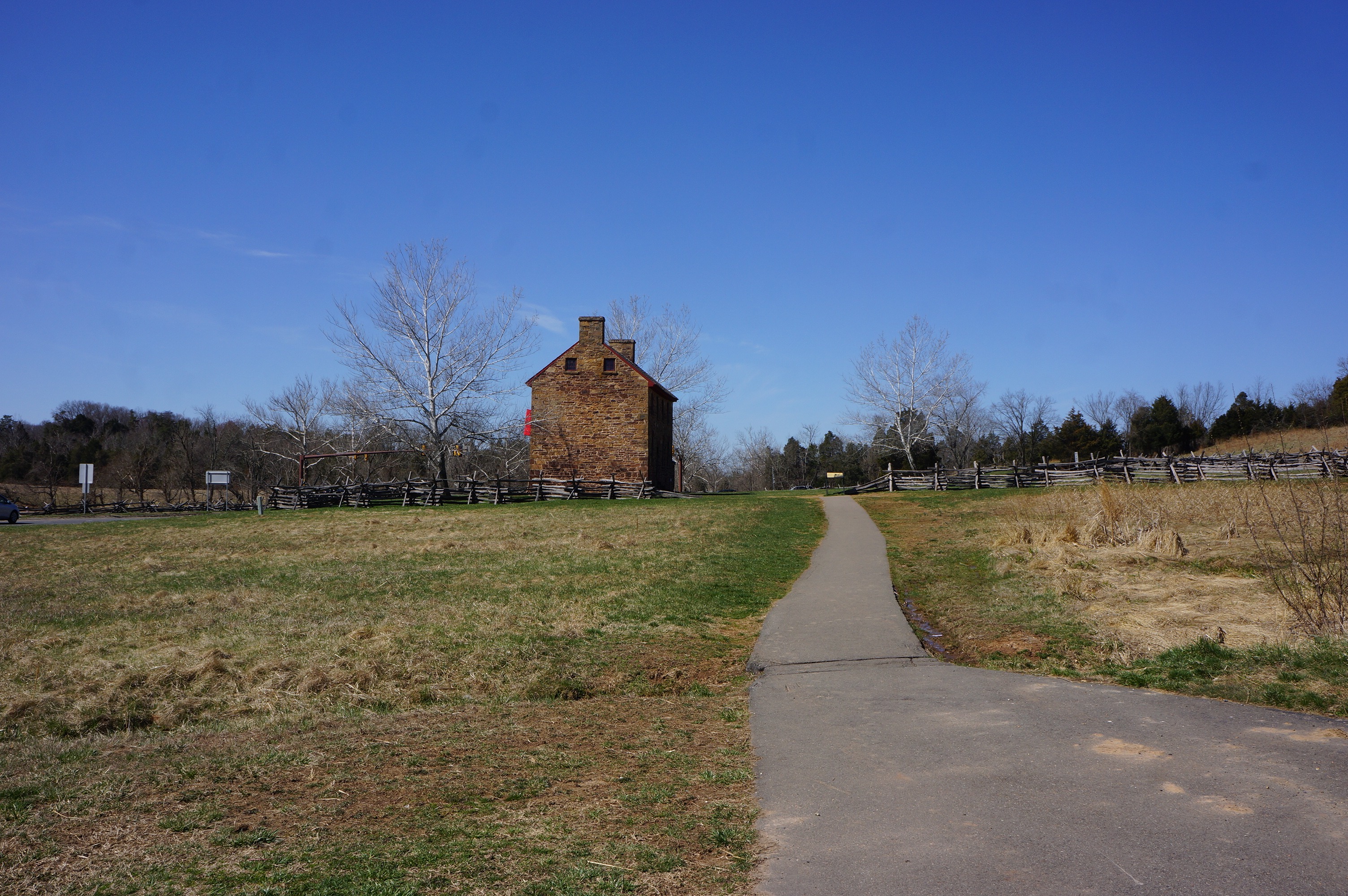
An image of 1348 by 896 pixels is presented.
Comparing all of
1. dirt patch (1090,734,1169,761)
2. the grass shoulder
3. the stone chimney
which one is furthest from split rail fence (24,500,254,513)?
dirt patch (1090,734,1169,761)

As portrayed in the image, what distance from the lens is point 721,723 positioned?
281 inches

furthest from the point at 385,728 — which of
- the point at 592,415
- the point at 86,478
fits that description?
the point at 86,478

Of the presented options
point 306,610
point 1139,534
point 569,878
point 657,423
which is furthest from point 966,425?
point 569,878

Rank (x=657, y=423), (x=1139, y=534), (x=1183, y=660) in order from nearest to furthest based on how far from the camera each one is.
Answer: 1. (x=1183, y=660)
2. (x=1139, y=534)
3. (x=657, y=423)

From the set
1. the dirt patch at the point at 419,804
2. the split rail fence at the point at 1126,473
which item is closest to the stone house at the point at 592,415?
the split rail fence at the point at 1126,473

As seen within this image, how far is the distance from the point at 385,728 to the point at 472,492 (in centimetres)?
3532

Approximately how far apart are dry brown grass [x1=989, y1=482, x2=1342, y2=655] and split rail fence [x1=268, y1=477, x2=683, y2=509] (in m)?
21.5

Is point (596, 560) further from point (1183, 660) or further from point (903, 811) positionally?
point (903, 811)

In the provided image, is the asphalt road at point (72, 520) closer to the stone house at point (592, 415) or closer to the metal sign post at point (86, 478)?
the metal sign post at point (86, 478)

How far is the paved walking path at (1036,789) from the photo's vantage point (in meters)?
3.84

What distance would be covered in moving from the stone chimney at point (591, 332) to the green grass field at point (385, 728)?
26624 millimetres

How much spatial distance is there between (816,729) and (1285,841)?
322cm

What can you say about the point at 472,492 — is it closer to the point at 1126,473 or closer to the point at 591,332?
the point at 591,332

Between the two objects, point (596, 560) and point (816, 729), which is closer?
point (816, 729)
